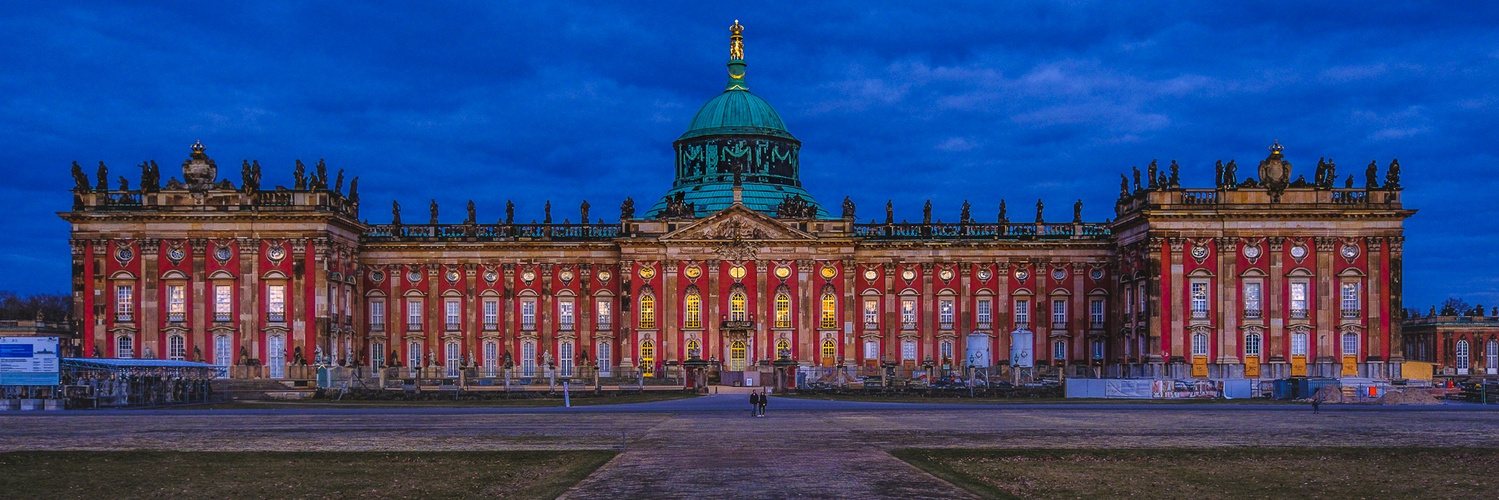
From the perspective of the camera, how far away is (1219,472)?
3106 cm

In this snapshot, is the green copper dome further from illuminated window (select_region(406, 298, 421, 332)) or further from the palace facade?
illuminated window (select_region(406, 298, 421, 332))

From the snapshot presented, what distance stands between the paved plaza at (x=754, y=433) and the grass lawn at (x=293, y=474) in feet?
4.81

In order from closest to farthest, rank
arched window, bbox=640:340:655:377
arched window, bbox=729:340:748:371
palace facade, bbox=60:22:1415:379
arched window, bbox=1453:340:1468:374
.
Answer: palace facade, bbox=60:22:1415:379, arched window, bbox=640:340:655:377, arched window, bbox=729:340:748:371, arched window, bbox=1453:340:1468:374

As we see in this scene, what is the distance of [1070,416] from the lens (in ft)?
173

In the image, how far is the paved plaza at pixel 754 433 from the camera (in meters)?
29.6

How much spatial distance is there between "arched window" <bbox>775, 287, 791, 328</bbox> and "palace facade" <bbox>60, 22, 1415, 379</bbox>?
0.11 meters

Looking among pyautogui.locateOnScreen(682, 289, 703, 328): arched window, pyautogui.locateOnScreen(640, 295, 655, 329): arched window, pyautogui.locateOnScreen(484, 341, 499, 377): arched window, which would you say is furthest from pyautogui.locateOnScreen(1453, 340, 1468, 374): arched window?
pyautogui.locateOnScreen(484, 341, 499, 377): arched window


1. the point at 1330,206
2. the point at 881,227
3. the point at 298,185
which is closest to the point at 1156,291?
the point at 1330,206

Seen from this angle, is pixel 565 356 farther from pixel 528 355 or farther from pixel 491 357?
pixel 491 357

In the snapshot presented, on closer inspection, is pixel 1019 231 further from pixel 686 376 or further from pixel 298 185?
pixel 298 185

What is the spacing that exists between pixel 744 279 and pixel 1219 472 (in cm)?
6624

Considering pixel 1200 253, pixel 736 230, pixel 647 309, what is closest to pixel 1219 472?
pixel 1200 253

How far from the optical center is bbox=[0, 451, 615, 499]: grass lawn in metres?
27.7

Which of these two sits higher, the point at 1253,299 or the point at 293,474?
the point at 1253,299
